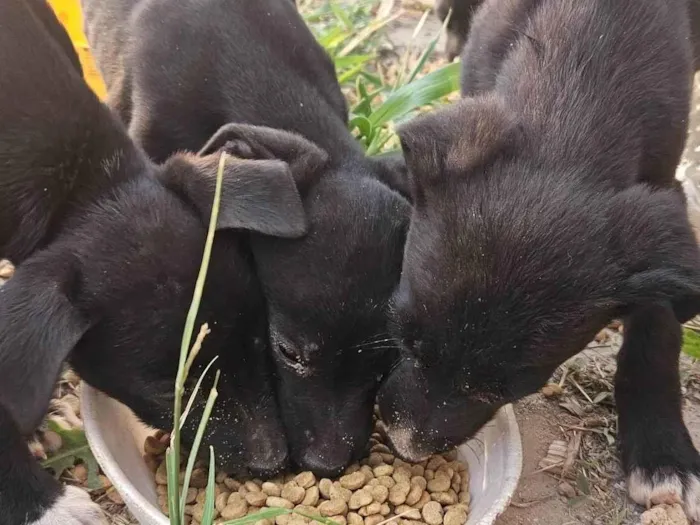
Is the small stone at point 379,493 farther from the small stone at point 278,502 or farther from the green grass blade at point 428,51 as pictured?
the green grass blade at point 428,51

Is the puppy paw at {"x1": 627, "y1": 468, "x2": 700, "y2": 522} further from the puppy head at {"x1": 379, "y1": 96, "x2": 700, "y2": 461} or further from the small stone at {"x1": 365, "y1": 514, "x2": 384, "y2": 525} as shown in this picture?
the small stone at {"x1": 365, "y1": 514, "x2": 384, "y2": 525}

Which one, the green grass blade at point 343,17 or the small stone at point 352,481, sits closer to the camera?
the small stone at point 352,481

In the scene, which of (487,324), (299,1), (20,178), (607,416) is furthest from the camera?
(299,1)

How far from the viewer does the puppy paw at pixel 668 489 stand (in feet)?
8.88

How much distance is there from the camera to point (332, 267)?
239 cm

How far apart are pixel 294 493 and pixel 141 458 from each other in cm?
51

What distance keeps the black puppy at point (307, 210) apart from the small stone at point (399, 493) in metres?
0.16

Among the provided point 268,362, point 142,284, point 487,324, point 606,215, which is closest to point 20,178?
point 142,284

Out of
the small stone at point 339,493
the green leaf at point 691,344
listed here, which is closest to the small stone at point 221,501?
the small stone at point 339,493

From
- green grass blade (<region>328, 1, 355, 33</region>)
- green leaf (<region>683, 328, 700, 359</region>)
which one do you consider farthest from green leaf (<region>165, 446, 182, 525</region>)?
green grass blade (<region>328, 1, 355, 33</region>)

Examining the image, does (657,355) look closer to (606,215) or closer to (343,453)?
(606,215)

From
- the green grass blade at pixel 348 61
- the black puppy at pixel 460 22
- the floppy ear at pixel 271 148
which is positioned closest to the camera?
the floppy ear at pixel 271 148

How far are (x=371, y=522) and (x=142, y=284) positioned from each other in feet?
3.09

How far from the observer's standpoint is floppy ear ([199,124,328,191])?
8.32 feet
